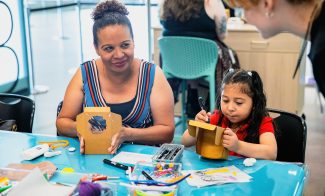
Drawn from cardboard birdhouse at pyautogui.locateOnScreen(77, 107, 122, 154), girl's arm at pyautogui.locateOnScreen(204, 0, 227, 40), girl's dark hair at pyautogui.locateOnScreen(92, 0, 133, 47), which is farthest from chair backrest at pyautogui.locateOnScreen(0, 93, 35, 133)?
girl's arm at pyautogui.locateOnScreen(204, 0, 227, 40)

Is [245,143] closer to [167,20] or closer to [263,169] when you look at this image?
[263,169]

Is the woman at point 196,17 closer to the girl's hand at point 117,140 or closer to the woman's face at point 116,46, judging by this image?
the woman's face at point 116,46

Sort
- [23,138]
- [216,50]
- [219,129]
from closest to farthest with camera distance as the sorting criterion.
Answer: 1. [219,129]
2. [23,138]
3. [216,50]

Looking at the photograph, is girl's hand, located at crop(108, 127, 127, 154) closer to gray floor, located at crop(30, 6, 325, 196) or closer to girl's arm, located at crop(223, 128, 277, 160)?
girl's arm, located at crop(223, 128, 277, 160)

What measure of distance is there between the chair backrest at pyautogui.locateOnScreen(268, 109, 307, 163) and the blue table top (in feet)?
1.07

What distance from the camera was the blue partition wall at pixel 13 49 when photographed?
497cm

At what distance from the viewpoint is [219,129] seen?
1667mm

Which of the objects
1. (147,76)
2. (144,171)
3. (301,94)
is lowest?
(301,94)

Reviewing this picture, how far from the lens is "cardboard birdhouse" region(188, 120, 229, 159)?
167 centimetres

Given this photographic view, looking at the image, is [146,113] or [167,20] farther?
[167,20]

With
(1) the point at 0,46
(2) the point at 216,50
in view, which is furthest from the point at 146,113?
(1) the point at 0,46

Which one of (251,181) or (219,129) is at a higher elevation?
(219,129)

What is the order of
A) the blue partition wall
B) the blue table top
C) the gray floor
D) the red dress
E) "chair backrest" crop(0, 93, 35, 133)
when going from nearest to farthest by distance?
the blue table top, the red dress, "chair backrest" crop(0, 93, 35, 133), the gray floor, the blue partition wall

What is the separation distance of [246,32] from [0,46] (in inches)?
101
